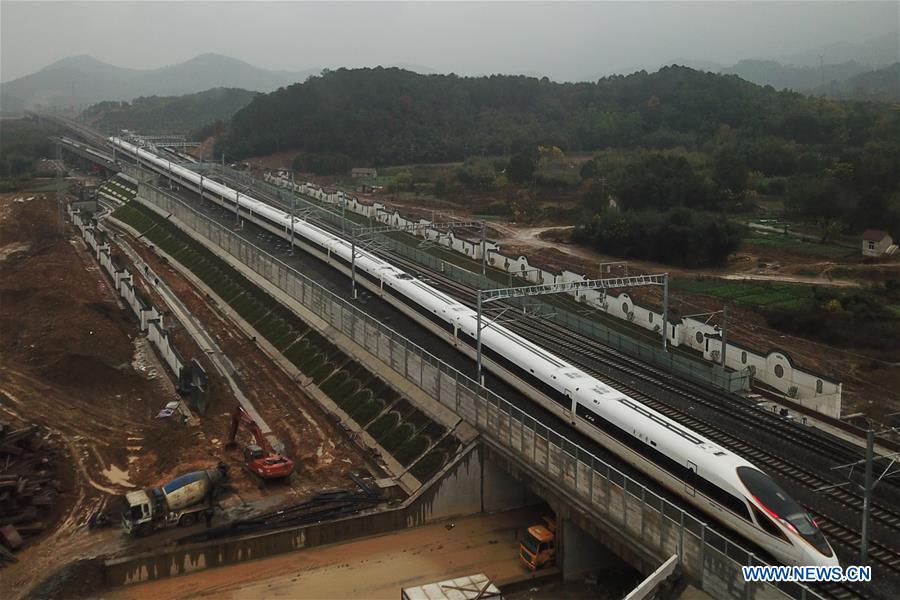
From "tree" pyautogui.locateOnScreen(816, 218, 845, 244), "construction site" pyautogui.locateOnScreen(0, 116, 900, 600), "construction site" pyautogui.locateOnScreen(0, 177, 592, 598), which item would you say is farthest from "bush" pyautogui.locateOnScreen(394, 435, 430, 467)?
"tree" pyautogui.locateOnScreen(816, 218, 845, 244)

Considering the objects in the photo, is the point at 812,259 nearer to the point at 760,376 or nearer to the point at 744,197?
the point at 744,197

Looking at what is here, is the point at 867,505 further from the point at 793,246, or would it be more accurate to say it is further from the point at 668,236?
the point at 793,246

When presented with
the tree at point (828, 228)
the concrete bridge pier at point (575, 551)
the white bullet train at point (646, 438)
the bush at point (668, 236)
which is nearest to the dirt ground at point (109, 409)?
the white bullet train at point (646, 438)

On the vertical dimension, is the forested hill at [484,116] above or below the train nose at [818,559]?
above

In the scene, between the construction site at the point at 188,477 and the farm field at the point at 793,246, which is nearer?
the construction site at the point at 188,477

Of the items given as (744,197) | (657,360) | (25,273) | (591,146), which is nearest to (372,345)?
(657,360)

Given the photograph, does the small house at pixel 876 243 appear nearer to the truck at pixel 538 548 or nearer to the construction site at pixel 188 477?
the construction site at pixel 188 477

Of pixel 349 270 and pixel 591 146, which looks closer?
pixel 349 270

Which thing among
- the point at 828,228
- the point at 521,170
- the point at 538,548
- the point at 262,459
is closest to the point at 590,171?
the point at 521,170
